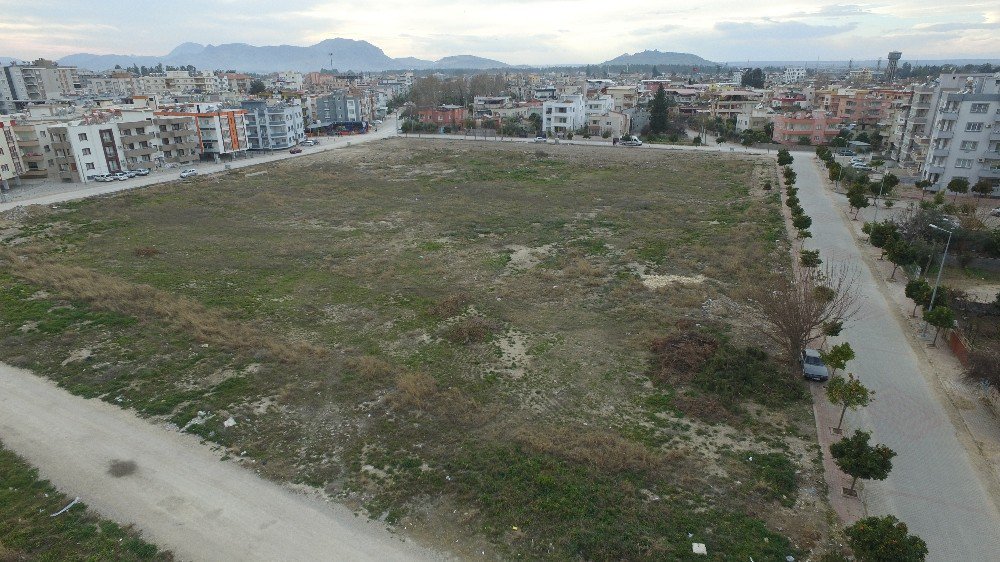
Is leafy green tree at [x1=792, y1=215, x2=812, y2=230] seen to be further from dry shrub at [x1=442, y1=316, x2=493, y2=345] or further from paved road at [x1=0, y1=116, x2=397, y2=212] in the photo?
paved road at [x1=0, y1=116, x2=397, y2=212]

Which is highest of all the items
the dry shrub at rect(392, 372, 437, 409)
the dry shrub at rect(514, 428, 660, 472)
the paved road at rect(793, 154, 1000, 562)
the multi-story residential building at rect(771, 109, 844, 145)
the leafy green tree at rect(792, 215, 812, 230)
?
the multi-story residential building at rect(771, 109, 844, 145)

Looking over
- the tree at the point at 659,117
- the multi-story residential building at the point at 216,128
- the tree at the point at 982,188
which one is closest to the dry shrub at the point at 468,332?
the tree at the point at 982,188

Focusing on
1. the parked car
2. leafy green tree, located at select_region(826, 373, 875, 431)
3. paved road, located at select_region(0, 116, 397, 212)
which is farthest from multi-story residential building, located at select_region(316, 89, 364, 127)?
leafy green tree, located at select_region(826, 373, 875, 431)

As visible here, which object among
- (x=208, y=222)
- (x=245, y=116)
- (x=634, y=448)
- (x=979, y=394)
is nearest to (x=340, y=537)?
(x=634, y=448)

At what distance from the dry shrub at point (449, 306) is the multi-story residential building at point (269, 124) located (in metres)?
53.3

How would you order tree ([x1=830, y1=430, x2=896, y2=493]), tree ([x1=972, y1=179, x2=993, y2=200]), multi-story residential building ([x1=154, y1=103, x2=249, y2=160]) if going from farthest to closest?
1. multi-story residential building ([x1=154, y1=103, x2=249, y2=160])
2. tree ([x1=972, y1=179, x2=993, y2=200])
3. tree ([x1=830, y1=430, x2=896, y2=493])

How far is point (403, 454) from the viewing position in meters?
13.5

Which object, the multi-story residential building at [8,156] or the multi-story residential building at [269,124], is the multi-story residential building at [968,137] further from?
the multi-story residential building at [8,156]

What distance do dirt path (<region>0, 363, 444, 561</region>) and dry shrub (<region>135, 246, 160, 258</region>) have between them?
45.7 ft

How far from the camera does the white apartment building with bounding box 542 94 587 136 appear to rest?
7744cm

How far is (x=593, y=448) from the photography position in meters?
13.4

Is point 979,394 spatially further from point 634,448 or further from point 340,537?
point 340,537

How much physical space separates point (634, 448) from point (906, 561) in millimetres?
5561

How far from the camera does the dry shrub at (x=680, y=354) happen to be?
55.2ft
